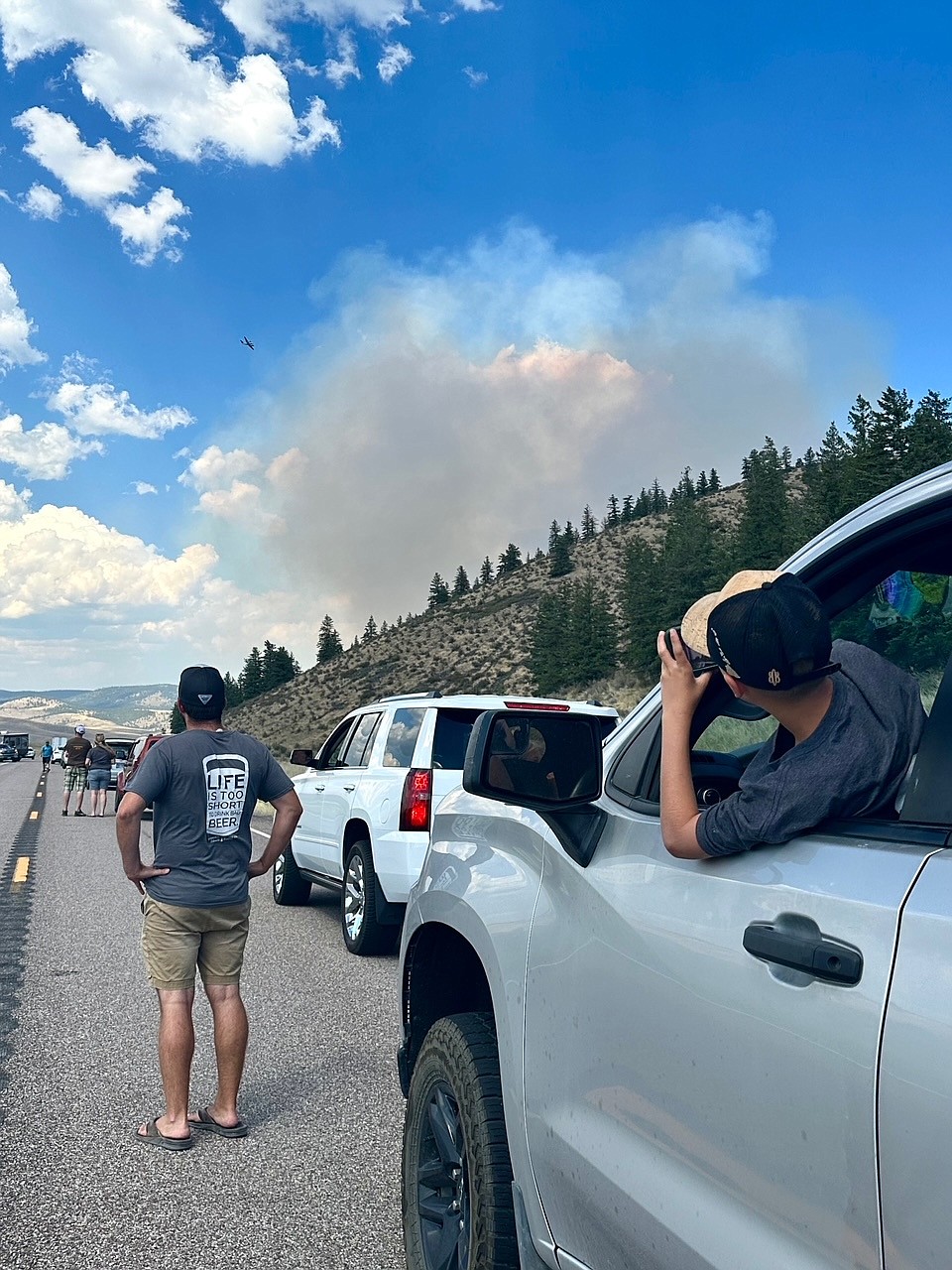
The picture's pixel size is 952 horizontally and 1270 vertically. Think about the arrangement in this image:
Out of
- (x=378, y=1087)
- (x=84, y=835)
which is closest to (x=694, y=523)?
(x=84, y=835)

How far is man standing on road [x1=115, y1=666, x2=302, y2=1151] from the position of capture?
16.0 ft

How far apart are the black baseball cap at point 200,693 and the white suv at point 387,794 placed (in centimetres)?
269

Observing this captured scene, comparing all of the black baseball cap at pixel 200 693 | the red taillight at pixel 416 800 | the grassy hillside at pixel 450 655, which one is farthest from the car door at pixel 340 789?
the grassy hillside at pixel 450 655

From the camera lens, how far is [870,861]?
173cm

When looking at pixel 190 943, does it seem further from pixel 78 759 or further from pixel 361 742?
pixel 78 759

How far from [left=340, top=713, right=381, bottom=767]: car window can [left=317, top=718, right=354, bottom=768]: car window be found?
182mm

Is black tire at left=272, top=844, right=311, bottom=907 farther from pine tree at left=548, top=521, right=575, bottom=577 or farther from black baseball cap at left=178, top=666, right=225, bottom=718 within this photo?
pine tree at left=548, top=521, right=575, bottom=577

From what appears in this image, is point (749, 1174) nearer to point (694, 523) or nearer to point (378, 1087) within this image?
point (378, 1087)

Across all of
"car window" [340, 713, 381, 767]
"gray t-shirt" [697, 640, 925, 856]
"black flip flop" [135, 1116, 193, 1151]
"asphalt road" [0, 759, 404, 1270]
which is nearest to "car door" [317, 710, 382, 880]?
"car window" [340, 713, 381, 767]

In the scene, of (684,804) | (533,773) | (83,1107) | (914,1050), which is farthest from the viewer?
(83,1107)

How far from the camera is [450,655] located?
15550cm

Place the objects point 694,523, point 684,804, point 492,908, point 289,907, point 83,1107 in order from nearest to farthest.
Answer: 1. point 684,804
2. point 492,908
3. point 83,1107
4. point 289,907
5. point 694,523

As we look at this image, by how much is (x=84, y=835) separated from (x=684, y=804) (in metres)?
19.3

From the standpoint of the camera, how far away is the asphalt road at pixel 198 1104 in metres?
3.87
